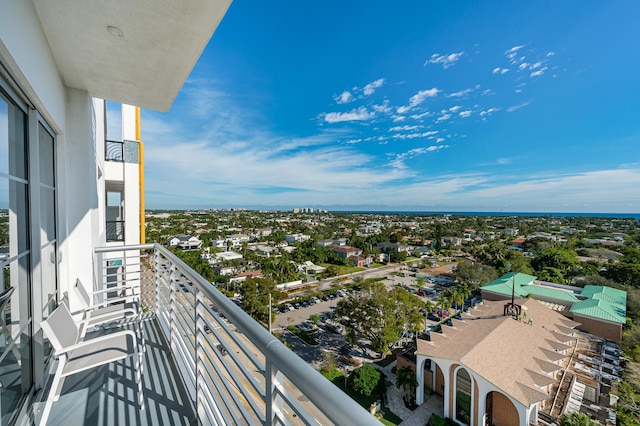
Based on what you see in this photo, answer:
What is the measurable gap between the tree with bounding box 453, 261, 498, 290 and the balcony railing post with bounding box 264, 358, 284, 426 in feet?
80.2

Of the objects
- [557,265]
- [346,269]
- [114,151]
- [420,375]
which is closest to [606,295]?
[557,265]

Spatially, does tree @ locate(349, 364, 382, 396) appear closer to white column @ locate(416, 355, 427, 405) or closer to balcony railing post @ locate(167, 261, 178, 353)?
white column @ locate(416, 355, 427, 405)

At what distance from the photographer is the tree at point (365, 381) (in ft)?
29.8

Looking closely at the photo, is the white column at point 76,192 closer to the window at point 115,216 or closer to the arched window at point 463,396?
the window at point 115,216

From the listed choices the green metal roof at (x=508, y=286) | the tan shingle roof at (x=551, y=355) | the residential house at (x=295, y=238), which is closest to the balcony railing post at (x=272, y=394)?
the tan shingle roof at (x=551, y=355)

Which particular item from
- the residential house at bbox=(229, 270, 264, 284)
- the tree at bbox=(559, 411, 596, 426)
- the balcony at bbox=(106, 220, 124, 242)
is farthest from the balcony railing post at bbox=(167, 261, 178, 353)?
the residential house at bbox=(229, 270, 264, 284)

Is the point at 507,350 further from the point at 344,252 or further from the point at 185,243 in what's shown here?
the point at 185,243

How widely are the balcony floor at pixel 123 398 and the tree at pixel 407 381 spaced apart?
9395mm

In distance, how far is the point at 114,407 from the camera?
4.80 feet

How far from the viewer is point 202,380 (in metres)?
1.31

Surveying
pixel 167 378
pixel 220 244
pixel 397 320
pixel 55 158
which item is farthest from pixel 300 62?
pixel 220 244

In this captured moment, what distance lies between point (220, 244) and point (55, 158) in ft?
109

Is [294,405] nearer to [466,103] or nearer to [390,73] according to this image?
[390,73]

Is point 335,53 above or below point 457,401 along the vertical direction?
above
